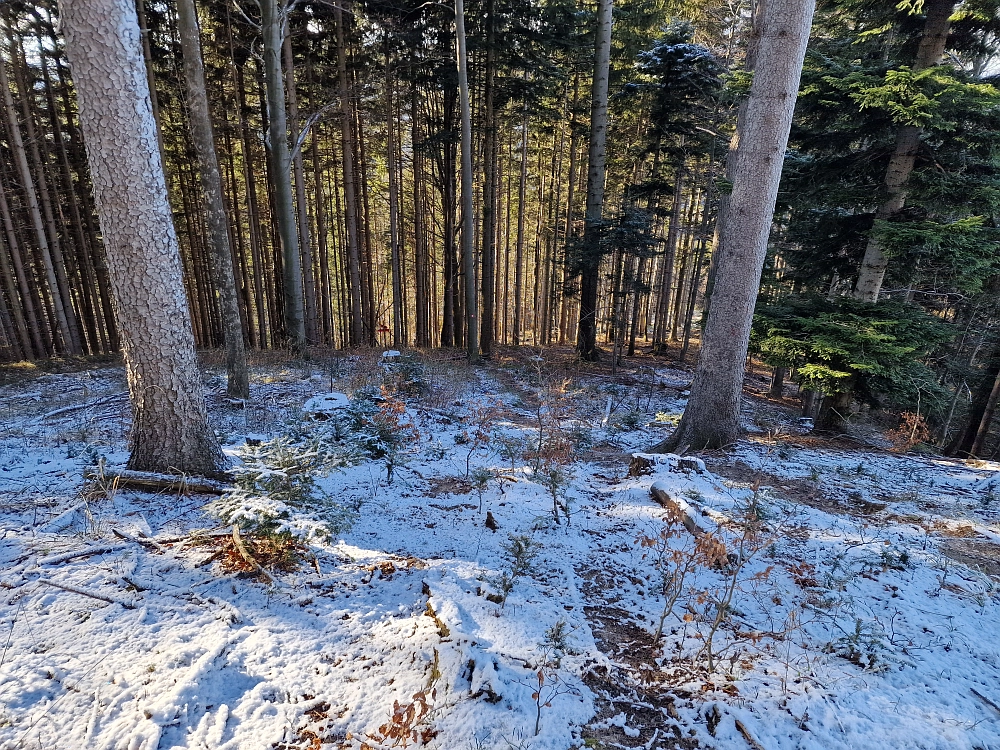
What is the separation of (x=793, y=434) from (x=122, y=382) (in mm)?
12432

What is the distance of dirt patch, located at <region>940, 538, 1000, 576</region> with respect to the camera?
373cm

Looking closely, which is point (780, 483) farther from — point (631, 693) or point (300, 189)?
point (300, 189)

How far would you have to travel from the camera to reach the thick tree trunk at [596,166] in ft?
38.2

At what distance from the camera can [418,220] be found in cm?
1808

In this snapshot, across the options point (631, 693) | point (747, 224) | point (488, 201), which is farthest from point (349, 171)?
point (631, 693)

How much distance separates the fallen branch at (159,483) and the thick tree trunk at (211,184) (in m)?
2.86

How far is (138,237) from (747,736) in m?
5.15

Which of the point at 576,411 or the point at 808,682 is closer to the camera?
the point at 808,682

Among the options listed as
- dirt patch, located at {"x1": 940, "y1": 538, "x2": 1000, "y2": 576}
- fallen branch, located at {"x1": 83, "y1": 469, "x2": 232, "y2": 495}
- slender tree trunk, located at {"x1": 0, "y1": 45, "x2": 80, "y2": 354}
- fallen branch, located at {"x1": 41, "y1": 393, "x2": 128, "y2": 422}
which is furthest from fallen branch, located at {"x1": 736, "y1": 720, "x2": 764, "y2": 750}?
slender tree trunk, located at {"x1": 0, "y1": 45, "x2": 80, "y2": 354}

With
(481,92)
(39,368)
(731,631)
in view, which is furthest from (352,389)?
(481,92)

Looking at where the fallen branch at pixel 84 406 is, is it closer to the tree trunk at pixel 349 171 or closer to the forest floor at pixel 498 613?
the forest floor at pixel 498 613

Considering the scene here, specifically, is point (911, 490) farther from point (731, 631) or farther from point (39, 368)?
point (39, 368)

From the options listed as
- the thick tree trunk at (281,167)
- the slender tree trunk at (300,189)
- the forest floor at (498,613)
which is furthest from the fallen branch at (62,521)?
the slender tree trunk at (300,189)

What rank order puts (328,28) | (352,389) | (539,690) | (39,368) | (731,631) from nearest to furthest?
(539,690) → (731,631) → (352,389) → (39,368) → (328,28)
